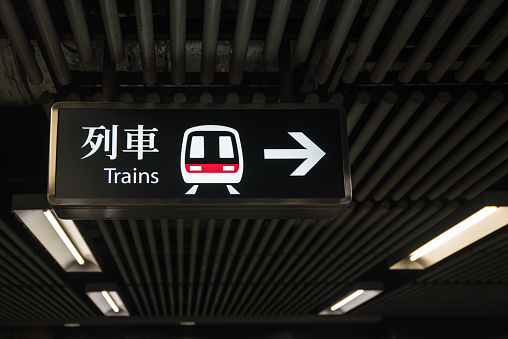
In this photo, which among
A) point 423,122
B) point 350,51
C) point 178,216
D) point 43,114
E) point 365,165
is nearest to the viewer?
point 178,216

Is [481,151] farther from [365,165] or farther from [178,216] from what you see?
[178,216]

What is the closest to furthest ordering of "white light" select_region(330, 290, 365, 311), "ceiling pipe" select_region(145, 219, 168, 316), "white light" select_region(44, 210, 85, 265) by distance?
1. "white light" select_region(44, 210, 85, 265)
2. "ceiling pipe" select_region(145, 219, 168, 316)
3. "white light" select_region(330, 290, 365, 311)

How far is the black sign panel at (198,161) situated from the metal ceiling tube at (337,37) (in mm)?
375

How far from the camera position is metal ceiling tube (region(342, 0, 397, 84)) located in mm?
2320

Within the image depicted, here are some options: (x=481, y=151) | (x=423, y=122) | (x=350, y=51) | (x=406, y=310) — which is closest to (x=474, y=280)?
(x=406, y=310)

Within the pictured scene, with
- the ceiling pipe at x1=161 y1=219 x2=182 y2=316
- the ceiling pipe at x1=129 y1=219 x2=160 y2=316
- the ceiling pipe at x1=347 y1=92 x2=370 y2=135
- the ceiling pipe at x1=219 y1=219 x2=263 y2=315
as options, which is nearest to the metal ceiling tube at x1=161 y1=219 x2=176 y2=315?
the ceiling pipe at x1=161 y1=219 x2=182 y2=316

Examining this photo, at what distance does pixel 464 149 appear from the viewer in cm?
363

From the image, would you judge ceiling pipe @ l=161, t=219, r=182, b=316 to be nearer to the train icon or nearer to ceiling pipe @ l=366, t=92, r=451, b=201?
ceiling pipe @ l=366, t=92, r=451, b=201

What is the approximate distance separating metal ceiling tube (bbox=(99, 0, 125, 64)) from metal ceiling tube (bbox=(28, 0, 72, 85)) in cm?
23

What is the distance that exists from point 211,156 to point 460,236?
399 cm

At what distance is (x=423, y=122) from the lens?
326 cm

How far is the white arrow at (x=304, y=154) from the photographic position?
2240 millimetres

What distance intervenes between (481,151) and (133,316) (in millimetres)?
8211

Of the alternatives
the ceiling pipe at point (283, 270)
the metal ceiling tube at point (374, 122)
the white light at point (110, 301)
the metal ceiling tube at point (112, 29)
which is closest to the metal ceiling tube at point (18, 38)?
the metal ceiling tube at point (112, 29)
